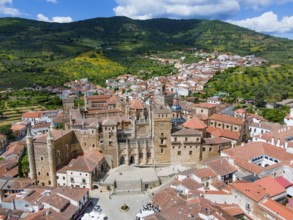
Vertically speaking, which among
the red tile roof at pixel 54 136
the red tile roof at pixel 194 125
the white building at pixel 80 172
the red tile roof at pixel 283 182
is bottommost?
the white building at pixel 80 172

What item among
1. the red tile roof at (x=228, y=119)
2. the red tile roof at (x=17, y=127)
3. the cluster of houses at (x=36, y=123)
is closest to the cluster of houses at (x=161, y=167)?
the red tile roof at (x=228, y=119)

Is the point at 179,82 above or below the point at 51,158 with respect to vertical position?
above

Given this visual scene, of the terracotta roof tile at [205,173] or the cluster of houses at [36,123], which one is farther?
the cluster of houses at [36,123]

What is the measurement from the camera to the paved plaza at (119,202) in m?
35.5

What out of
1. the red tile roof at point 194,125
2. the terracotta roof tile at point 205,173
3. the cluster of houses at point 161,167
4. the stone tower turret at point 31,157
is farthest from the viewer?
the red tile roof at point 194,125

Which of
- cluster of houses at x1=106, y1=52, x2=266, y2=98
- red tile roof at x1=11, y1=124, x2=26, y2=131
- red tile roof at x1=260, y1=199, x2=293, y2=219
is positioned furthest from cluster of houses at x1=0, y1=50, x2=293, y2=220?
cluster of houses at x1=106, y1=52, x2=266, y2=98

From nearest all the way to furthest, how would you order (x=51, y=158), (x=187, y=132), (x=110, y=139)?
(x=51, y=158)
(x=187, y=132)
(x=110, y=139)

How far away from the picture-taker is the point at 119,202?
3859 centimetres

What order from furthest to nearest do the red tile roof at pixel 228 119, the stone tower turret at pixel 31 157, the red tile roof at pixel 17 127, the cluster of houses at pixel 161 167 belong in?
the red tile roof at pixel 17 127, the red tile roof at pixel 228 119, the stone tower turret at pixel 31 157, the cluster of houses at pixel 161 167

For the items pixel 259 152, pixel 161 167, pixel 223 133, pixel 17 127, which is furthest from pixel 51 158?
pixel 17 127

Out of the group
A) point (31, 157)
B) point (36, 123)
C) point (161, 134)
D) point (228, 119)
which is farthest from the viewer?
point (36, 123)

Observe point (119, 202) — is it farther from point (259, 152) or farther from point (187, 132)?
point (259, 152)

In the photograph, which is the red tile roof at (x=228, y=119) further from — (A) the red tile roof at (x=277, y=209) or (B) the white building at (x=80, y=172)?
(B) the white building at (x=80, y=172)

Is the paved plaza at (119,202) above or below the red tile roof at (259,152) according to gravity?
below
